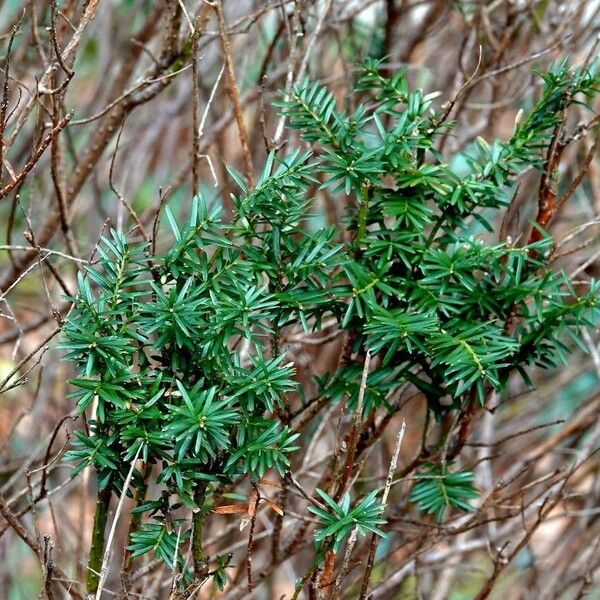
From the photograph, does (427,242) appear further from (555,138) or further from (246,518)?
(246,518)

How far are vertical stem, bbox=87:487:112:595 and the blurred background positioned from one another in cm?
30

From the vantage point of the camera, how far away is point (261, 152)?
2309 millimetres

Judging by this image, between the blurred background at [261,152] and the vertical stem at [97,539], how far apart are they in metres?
0.30

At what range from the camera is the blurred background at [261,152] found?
158 cm

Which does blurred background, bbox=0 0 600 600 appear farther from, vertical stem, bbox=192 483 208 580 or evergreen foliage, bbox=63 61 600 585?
vertical stem, bbox=192 483 208 580

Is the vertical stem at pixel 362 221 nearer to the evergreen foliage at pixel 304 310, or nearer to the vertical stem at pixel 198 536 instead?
the evergreen foliage at pixel 304 310

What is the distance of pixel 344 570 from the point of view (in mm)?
1028

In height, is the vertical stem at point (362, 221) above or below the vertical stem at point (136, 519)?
above

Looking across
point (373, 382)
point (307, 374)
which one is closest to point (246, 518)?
point (373, 382)

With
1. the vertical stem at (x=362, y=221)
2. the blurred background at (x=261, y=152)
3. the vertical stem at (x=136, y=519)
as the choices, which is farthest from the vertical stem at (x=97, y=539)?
the vertical stem at (x=362, y=221)

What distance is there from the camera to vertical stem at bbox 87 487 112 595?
3.69 feet

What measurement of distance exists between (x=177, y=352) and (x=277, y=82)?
1.24 meters

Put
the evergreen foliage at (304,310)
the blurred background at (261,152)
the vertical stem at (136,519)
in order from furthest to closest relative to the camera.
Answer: the blurred background at (261,152) < the vertical stem at (136,519) < the evergreen foliage at (304,310)

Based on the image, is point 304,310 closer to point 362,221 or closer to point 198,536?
point 362,221
